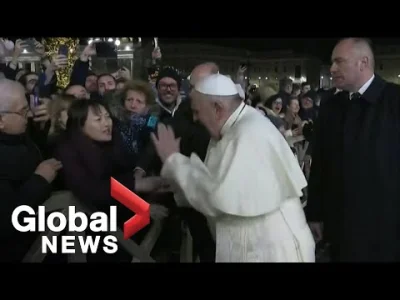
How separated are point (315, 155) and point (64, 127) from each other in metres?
1.10

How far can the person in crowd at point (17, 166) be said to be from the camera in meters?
2.92

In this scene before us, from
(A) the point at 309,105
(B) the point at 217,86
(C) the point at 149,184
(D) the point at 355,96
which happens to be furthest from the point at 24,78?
(D) the point at 355,96

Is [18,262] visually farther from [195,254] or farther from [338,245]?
[338,245]

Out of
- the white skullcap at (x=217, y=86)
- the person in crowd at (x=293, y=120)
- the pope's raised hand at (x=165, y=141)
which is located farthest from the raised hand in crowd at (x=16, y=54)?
the person in crowd at (x=293, y=120)

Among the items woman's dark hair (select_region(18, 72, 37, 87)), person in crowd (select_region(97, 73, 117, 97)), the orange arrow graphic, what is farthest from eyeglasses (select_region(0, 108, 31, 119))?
the orange arrow graphic

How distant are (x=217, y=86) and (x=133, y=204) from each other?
63 cm

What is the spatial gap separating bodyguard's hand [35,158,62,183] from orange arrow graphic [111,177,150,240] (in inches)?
9.8

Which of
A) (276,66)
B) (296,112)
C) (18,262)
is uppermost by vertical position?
(276,66)

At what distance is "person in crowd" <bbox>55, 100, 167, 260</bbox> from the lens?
2.95m

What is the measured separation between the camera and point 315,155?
3.00 meters

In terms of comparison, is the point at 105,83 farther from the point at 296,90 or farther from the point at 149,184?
the point at 296,90

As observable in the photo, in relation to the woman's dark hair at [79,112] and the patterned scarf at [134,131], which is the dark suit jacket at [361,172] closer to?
the patterned scarf at [134,131]

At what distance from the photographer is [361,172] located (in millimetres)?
2982

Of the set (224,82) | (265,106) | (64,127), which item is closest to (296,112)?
(265,106)
